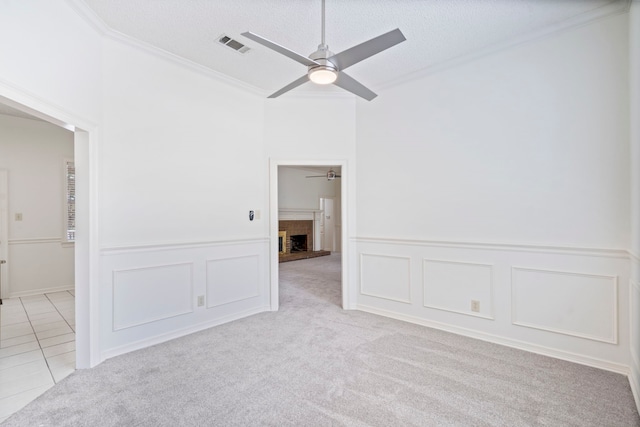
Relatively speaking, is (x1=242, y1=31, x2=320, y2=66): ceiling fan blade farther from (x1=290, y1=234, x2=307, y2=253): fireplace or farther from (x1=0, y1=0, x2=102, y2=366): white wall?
(x1=290, y1=234, x2=307, y2=253): fireplace

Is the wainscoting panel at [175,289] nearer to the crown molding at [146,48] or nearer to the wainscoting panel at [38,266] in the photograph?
the crown molding at [146,48]

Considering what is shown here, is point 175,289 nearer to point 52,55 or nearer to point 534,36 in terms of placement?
point 52,55

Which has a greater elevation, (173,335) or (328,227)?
(328,227)

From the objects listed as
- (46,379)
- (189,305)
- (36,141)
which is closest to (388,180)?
(189,305)

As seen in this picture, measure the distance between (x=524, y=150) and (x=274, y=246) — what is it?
2.90m

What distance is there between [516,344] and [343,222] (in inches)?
87.6

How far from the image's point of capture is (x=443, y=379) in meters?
2.35

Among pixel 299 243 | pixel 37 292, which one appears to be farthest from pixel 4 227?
pixel 299 243

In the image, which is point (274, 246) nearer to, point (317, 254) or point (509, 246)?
point (509, 246)

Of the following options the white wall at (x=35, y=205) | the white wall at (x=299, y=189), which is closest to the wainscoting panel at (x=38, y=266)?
the white wall at (x=35, y=205)

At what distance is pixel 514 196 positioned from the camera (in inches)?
116

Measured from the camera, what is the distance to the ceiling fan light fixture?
2079mm

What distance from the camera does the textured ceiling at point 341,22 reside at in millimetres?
2400

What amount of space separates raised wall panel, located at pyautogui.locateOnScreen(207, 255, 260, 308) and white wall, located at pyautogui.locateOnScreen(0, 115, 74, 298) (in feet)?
11.1
